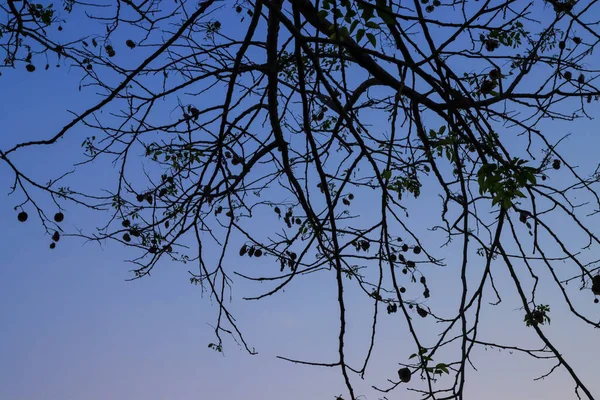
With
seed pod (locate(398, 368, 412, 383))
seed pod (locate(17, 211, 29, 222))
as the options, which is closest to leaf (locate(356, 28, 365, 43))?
seed pod (locate(398, 368, 412, 383))

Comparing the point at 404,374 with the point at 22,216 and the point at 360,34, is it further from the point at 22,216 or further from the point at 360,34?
the point at 22,216

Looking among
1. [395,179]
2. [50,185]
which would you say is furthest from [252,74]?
[50,185]

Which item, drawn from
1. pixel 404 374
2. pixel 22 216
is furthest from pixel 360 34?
pixel 22 216

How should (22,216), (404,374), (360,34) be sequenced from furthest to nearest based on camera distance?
1. (22,216)
2. (404,374)
3. (360,34)

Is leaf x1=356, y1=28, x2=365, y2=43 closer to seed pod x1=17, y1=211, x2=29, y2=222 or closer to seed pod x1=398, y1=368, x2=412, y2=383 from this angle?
seed pod x1=398, y1=368, x2=412, y2=383

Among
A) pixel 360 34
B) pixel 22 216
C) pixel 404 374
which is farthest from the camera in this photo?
pixel 22 216

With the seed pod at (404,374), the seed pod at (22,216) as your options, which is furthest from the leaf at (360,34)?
the seed pod at (22,216)

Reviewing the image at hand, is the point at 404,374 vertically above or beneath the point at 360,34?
beneath

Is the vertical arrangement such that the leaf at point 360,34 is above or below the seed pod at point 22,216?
below

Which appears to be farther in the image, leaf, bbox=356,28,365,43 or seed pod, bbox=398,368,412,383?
seed pod, bbox=398,368,412,383

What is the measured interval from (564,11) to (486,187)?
154 centimetres

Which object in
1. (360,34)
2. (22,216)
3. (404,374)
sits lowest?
(404,374)

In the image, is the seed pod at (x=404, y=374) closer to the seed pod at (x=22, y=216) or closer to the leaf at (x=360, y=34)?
the leaf at (x=360, y=34)

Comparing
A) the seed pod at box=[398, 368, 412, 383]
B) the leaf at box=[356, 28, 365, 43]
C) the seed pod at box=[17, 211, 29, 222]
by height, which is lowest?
the seed pod at box=[398, 368, 412, 383]
